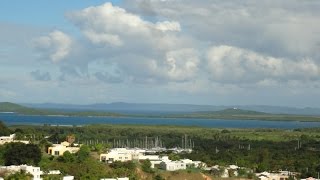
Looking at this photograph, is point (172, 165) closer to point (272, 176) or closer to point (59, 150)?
point (272, 176)

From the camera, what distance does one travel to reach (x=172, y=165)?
47844 mm

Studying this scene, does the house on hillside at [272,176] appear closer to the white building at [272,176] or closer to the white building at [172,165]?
the white building at [272,176]

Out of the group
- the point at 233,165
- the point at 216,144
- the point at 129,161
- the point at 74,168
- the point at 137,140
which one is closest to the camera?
the point at 74,168

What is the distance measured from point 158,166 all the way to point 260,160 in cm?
1388

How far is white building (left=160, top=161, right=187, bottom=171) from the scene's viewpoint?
47.4 metres

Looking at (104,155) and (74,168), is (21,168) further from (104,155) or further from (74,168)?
(104,155)

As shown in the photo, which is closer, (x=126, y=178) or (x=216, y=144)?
(x=126, y=178)

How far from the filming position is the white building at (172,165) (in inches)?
1866

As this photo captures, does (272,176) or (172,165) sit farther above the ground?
(172,165)

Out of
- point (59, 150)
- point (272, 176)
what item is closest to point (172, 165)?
point (272, 176)

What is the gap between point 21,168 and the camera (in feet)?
122

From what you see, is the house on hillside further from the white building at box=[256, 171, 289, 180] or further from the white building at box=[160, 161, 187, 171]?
the white building at box=[160, 161, 187, 171]

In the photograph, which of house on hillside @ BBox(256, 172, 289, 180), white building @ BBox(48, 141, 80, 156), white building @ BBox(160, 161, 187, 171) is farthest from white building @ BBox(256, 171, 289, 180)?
white building @ BBox(48, 141, 80, 156)

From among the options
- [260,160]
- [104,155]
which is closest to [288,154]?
[260,160]
